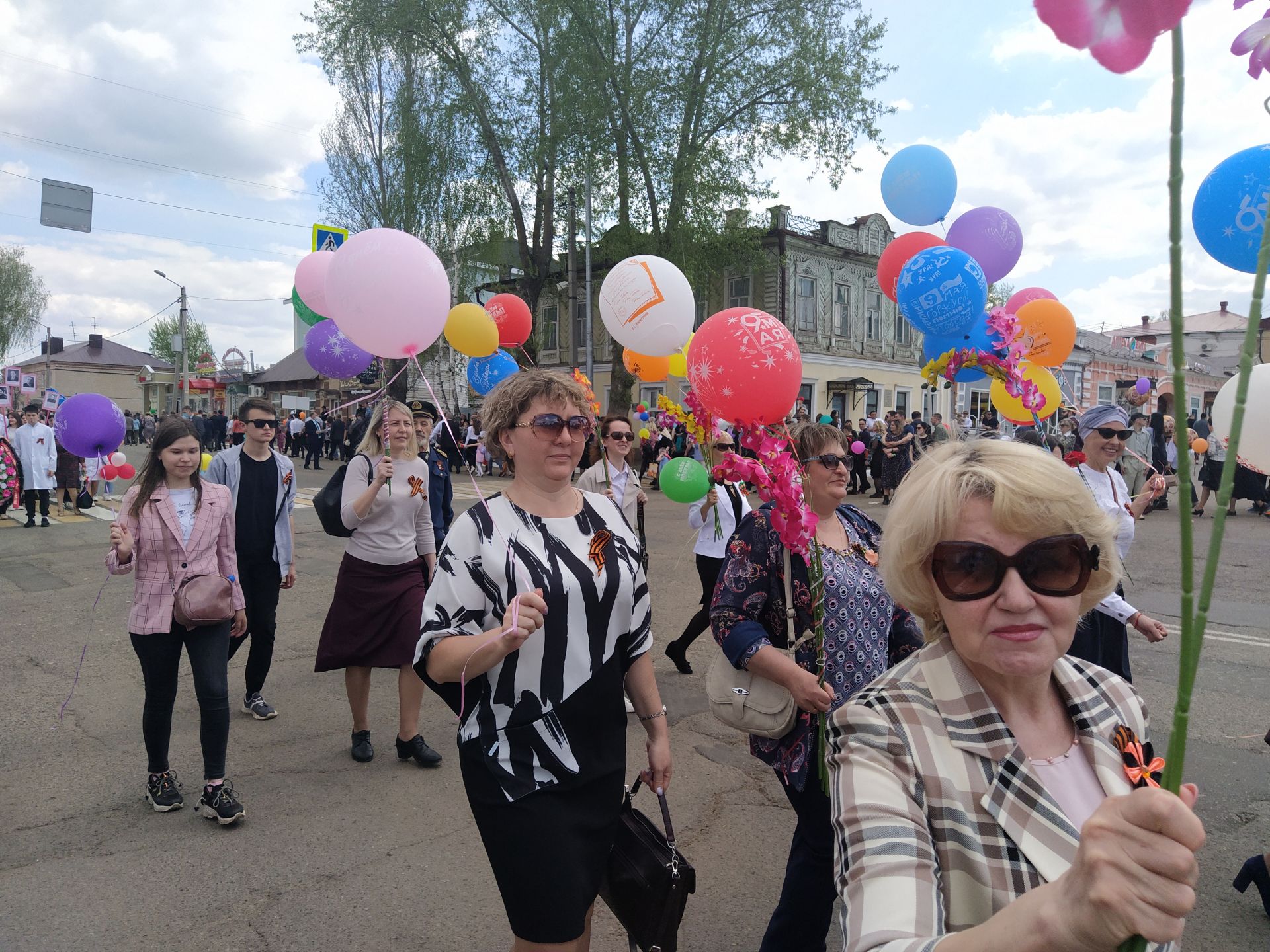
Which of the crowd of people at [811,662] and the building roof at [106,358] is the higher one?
the building roof at [106,358]

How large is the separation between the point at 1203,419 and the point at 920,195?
17753mm

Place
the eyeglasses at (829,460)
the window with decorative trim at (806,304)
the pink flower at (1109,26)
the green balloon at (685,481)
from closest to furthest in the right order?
the pink flower at (1109,26), the eyeglasses at (829,460), the green balloon at (685,481), the window with decorative trim at (806,304)

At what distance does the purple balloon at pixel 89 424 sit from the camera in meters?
4.69

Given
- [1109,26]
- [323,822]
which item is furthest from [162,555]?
[1109,26]

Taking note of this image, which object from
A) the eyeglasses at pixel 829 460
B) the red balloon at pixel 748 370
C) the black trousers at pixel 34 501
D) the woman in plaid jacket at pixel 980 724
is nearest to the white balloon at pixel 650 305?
the red balloon at pixel 748 370

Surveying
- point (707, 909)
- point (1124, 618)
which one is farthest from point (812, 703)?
point (1124, 618)

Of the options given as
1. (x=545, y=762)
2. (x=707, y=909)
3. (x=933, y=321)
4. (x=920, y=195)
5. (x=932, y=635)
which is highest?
(x=920, y=195)

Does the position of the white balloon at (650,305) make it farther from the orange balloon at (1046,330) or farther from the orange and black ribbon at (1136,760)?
the orange and black ribbon at (1136,760)

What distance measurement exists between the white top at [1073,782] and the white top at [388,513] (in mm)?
3536

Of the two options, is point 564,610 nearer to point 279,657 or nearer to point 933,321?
point 933,321

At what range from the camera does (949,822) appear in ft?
3.84

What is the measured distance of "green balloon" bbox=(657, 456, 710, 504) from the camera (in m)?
5.24

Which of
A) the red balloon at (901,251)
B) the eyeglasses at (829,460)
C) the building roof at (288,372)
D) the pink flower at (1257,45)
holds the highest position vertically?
the building roof at (288,372)

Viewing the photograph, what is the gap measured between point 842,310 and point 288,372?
132 ft
